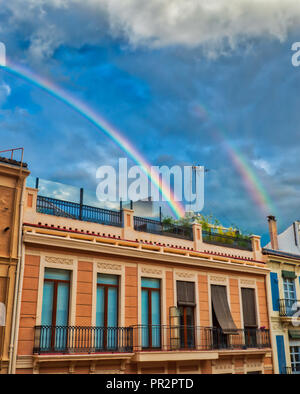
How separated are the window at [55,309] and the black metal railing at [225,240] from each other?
29.8 feet

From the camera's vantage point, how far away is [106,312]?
17359 mm

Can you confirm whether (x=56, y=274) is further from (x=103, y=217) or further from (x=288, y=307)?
(x=288, y=307)

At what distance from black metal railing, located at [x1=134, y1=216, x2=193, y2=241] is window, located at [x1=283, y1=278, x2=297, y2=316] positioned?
7.25m

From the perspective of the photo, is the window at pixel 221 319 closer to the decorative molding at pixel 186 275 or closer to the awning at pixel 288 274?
the decorative molding at pixel 186 275

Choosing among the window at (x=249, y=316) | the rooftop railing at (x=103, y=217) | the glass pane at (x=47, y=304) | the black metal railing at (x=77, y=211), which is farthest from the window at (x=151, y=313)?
the window at (x=249, y=316)

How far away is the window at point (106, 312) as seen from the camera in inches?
661

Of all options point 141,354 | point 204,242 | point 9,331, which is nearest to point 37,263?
point 9,331

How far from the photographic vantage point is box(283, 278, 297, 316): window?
24.3 m

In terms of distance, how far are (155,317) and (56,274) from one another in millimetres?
5139

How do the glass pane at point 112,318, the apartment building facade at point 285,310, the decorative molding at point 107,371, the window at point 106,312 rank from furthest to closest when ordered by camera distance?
the apartment building facade at point 285,310 < the glass pane at point 112,318 < the window at point 106,312 < the decorative molding at point 107,371

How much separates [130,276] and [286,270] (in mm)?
11309

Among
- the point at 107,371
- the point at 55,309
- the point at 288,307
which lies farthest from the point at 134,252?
the point at 288,307
